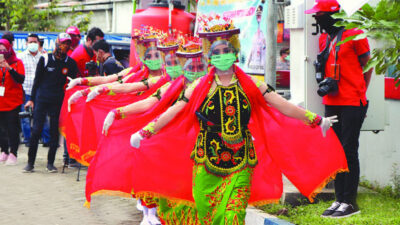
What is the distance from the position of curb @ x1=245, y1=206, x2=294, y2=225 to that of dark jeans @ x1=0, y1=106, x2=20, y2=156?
17.9 feet

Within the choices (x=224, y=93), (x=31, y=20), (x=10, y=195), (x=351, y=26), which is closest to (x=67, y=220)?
(x=10, y=195)

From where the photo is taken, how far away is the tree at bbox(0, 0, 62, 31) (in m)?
21.9

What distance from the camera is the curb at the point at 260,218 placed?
672 centimetres

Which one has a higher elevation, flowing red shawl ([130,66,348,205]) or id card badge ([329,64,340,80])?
id card badge ([329,64,340,80])

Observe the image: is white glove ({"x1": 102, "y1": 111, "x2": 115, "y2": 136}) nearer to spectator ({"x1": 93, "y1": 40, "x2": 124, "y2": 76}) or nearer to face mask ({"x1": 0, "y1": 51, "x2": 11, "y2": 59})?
spectator ({"x1": 93, "y1": 40, "x2": 124, "y2": 76})

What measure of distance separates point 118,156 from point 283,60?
31.5 feet

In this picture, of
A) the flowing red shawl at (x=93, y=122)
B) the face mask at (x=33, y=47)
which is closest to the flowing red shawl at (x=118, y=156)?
the flowing red shawl at (x=93, y=122)

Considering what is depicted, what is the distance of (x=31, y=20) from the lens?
75.7 ft

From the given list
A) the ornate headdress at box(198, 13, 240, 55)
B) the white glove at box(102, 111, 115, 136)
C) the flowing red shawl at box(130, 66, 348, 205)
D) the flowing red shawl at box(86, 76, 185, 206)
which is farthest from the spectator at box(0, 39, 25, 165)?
the ornate headdress at box(198, 13, 240, 55)

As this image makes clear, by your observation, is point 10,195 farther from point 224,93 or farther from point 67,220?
point 224,93

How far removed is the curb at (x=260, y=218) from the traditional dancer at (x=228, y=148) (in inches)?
28.1

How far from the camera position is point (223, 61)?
18.1ft

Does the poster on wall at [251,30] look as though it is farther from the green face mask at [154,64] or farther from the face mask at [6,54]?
the face mask at [6,54]

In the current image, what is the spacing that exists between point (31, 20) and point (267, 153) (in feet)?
59.9
